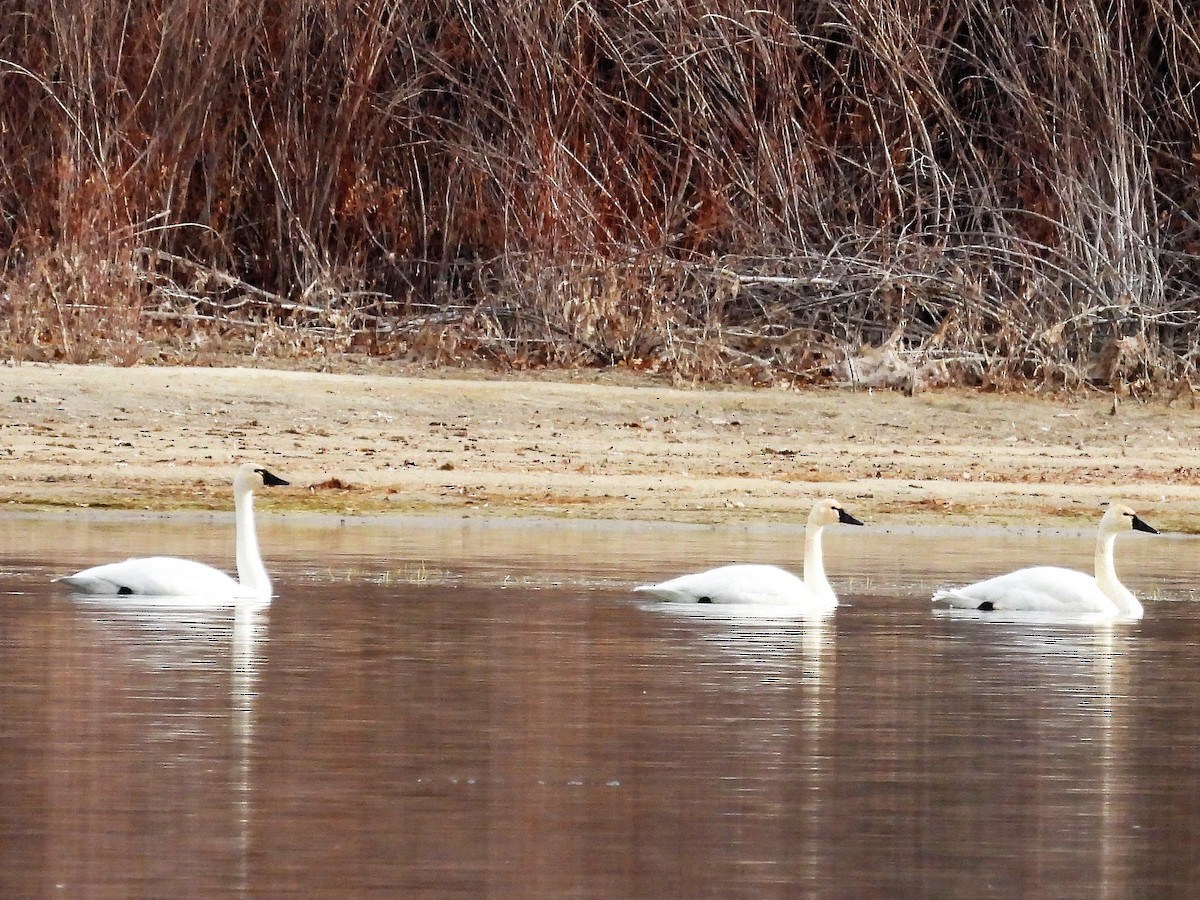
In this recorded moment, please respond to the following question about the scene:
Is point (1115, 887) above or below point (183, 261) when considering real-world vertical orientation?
below

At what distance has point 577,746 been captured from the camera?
23.5 ft

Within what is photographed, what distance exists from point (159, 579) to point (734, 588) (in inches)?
92.3

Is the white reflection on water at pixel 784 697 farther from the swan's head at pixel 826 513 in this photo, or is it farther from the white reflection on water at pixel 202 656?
the white reflection on water at pixel 202 656

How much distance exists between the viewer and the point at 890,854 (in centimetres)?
559

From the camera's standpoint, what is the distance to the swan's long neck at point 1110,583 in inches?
449

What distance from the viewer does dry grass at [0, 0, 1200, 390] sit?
70.8 feet

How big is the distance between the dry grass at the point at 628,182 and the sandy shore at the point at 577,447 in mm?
1264

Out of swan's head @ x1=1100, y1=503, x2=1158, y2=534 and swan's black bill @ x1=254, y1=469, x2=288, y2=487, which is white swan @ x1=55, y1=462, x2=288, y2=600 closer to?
swan's black bill @ x1=254, y1=469, x2=288, y2=487

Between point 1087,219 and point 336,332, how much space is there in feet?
20.6

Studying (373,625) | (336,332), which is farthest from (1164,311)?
(373,625)

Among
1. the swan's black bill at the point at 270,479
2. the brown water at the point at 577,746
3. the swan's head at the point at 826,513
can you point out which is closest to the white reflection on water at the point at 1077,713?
the brown water at the point at 577,746

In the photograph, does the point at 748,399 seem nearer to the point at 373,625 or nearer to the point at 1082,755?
the point at 373,625

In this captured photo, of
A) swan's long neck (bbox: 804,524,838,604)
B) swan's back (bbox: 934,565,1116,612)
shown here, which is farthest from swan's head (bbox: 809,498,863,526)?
swan's back (bbox: 934,565,1116,612)

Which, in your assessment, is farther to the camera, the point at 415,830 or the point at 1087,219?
the point at 1087,219
